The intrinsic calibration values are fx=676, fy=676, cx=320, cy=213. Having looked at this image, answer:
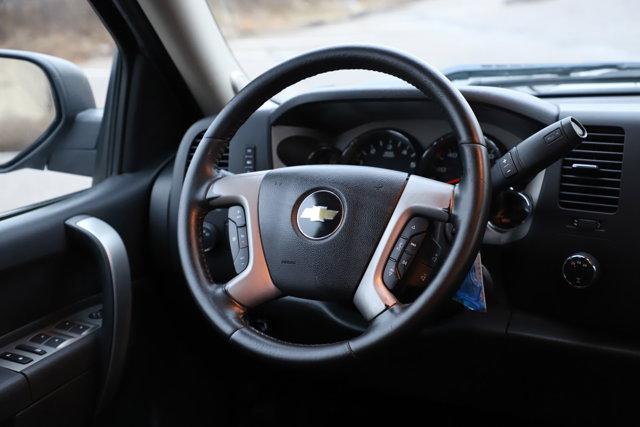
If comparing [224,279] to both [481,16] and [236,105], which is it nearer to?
[236,105]

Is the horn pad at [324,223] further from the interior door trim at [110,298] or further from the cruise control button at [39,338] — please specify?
the cruise control button at [39,338]

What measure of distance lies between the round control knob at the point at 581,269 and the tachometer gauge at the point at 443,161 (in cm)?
34

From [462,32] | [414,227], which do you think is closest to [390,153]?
[414,227]

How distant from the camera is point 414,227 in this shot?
1.29m

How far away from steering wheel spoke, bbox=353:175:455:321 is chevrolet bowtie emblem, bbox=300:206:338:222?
0.13 metres

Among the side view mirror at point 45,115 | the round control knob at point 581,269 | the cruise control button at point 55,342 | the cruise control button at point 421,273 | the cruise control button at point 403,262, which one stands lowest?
the cruise control button at point 55,342

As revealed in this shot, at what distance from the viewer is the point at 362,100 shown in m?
1.72

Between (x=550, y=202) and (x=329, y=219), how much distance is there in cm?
54

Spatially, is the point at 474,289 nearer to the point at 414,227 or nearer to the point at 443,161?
the point at 414,227

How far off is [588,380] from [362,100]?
88cm

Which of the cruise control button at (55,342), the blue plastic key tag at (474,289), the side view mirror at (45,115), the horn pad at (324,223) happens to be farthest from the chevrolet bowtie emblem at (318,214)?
the side view mirror at (45,115)

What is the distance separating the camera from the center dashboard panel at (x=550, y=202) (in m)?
1.49

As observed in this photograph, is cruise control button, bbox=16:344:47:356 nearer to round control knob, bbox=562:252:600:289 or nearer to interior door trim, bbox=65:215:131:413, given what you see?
interior door trim, bbox=65:215:131:413

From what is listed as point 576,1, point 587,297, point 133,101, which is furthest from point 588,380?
point 133,101
